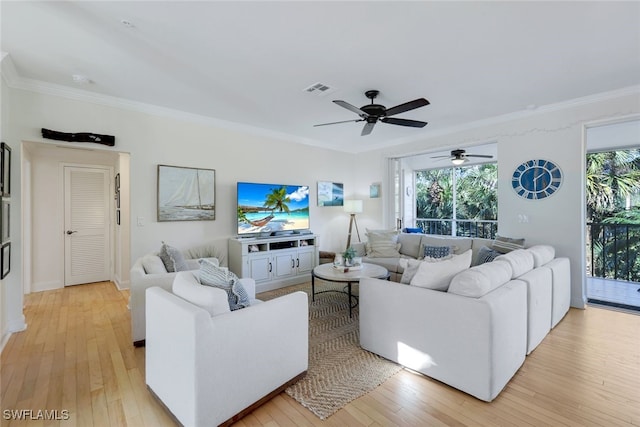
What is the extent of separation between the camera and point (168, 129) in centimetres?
401

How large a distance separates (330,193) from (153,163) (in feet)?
10.8

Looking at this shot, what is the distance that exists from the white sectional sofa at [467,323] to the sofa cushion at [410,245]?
6.66 ft

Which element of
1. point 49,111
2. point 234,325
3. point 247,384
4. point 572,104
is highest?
point 572,104

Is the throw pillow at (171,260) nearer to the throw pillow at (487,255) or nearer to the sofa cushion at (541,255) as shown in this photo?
Result: the throw pillow at (487,255)

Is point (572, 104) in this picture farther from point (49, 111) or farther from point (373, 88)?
point (49, 111)

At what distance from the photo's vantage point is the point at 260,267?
446 cm

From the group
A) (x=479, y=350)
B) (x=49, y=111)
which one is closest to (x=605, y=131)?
(x=479, y=350)

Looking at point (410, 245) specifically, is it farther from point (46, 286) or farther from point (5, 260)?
point (46, 286)

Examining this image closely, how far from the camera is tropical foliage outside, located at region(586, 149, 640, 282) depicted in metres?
4.69

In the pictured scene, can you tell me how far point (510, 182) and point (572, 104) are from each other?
3.87 ft

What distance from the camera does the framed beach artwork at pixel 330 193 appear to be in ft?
19.3

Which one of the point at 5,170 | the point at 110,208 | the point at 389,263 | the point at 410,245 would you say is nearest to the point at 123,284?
the point at 110,208

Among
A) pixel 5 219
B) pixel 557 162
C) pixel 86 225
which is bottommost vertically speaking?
pixel 86 225

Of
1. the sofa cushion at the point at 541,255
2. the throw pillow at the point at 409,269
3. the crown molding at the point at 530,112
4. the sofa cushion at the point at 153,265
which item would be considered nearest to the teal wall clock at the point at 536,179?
the crown molding at the point at 530,112
